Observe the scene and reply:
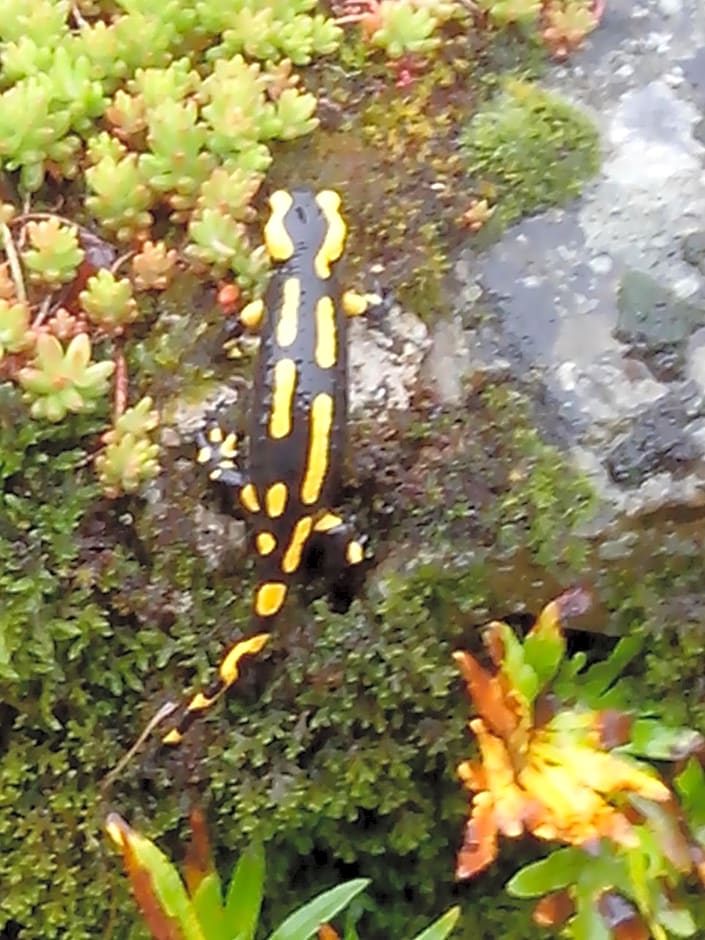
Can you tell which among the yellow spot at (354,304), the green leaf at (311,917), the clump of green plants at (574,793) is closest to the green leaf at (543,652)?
the clump of green plants at (574,793)

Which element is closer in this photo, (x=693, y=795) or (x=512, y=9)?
(x=693, y=795)

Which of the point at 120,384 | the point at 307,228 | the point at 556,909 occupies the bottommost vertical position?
the point at 556,909

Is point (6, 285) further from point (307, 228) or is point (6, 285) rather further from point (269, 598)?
point (269, 598)

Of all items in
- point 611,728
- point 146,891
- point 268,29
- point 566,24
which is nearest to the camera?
point 146,891

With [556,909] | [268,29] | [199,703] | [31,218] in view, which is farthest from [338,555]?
[268,29]

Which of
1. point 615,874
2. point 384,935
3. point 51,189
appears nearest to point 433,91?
point 51,189

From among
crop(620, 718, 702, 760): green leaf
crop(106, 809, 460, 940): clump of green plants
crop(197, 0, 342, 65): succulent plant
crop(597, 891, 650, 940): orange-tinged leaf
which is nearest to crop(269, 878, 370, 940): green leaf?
crop(106, 809, 460, 940): clump of green plants

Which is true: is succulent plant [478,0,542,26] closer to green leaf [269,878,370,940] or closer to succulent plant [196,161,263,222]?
succulent plant [196,161,263,222]
